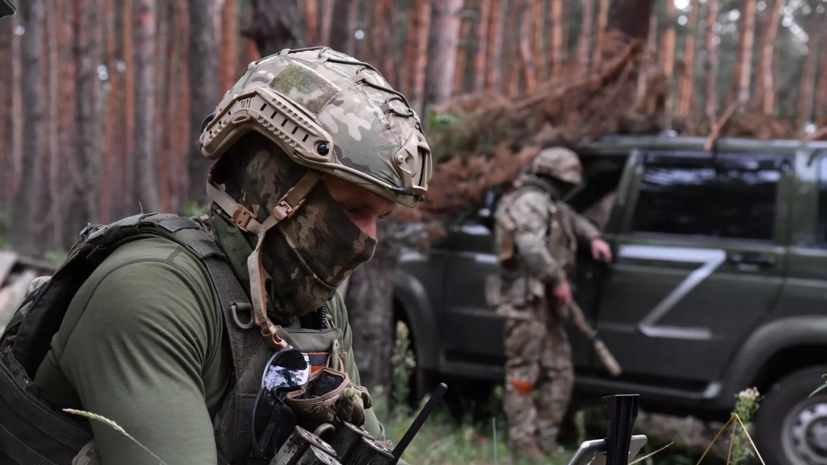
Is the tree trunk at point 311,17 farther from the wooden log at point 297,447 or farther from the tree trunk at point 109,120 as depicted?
the wooden log at point 297,447

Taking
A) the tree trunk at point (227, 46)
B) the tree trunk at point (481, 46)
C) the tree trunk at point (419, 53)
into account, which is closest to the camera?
the tree trunk at point (419, 53)

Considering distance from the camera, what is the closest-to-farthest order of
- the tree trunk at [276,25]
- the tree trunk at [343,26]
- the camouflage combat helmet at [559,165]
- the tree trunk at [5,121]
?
the tree trunk at [276,25] → the camouflage combat helmet at [559,165] → the tree trunk at [343,26] → the tree trunk at [5,121]

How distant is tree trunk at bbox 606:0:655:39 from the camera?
7938 mm

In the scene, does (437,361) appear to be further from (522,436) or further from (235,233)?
(235,233)

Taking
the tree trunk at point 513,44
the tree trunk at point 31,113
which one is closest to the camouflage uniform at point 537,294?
the tree trunk at point 31,113

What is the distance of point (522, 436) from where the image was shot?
5477 mm

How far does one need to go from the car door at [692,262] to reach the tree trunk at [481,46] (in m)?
12.0

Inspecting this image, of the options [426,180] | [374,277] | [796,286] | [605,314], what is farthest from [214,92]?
[426,180]

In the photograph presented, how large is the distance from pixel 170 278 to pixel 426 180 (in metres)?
0.73

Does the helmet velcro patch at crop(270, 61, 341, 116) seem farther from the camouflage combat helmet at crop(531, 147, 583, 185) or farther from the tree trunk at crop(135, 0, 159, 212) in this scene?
the tree trunk at crop(135, 0, 159, 212)

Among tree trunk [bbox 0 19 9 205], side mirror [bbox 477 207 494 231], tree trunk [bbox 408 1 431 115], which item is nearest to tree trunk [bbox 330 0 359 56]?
side mirror [bbox 477 207 494 231]

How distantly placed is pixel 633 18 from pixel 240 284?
6846mm

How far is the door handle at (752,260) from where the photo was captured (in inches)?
198

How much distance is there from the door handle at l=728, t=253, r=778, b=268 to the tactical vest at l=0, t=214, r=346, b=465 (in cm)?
396
